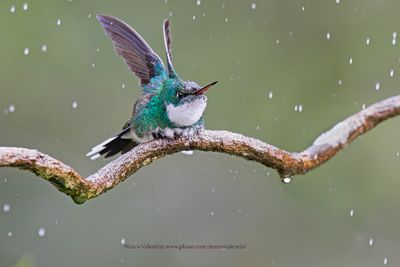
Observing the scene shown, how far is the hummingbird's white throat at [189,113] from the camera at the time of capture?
3.25 metres

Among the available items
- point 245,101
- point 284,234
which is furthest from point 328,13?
point 284,234

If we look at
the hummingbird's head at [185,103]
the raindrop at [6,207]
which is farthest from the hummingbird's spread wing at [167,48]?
the raindrop at [6,207]

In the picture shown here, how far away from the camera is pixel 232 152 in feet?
9.60

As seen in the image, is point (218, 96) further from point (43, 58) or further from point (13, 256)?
point (13, 256)

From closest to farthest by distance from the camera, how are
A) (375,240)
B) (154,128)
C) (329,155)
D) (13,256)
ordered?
1. (329,155)
2. (154,128)
3. (13,256)
4. (375,240)

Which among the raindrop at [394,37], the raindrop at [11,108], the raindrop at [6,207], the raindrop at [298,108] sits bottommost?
the raindrop at [6,207]

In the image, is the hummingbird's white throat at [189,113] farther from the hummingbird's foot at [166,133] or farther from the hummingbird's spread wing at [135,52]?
the hummingbird's spread wing at [135,52]

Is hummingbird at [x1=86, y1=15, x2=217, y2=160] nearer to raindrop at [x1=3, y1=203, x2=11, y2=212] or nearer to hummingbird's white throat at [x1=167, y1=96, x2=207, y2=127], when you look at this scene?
hummingbird's white throat at [x1=167, y1=96, x2=207, y2=127]

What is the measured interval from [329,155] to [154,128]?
81 centimetres

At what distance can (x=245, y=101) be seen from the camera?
7027 mm

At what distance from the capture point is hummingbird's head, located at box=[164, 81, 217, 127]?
3268 millimetres

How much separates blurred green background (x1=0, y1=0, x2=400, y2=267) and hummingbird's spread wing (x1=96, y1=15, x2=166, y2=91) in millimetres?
2758

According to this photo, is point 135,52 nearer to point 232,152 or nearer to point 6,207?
point 232,152

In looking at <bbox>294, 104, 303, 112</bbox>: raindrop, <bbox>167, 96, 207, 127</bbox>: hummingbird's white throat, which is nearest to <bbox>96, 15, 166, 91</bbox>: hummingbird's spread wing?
<bbox>167, 96, 207, 127</bbox>: hummingbird's white throat
